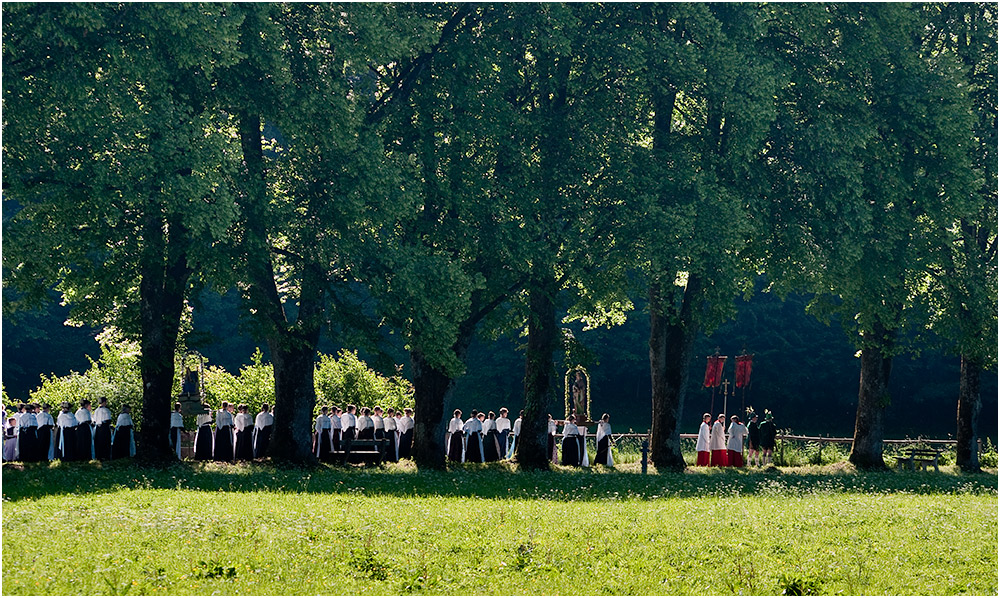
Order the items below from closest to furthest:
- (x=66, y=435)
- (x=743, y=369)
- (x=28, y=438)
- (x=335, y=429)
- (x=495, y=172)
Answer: (x=495, y=172)
(x=28, y=438)
(x=66, y=435)
(x=335, y=429)
(x=743, y=369)

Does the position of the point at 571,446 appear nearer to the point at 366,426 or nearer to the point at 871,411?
the point at 366,426

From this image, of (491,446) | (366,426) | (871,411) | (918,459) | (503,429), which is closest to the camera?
(366,426)

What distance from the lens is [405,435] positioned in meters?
32.7

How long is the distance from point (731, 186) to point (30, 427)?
18558 millimetres

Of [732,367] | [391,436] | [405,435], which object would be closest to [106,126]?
[391,436]

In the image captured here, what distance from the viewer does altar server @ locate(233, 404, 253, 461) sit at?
1184 inches

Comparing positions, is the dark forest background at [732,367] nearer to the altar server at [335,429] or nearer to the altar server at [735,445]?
the altar server at [735,445]

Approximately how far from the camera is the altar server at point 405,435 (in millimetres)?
32500

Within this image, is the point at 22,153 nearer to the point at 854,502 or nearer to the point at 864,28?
the point at 854,502

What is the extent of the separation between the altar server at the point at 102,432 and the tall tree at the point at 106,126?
641cm

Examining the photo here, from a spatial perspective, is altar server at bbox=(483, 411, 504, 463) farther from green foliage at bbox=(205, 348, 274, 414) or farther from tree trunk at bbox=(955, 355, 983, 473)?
tree trunk at bbox=(955, 355, 983, 473)

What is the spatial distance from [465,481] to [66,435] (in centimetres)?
1133

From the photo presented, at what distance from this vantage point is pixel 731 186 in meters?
28.4

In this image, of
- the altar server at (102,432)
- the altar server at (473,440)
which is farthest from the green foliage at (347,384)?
the altar server at (102,432)
